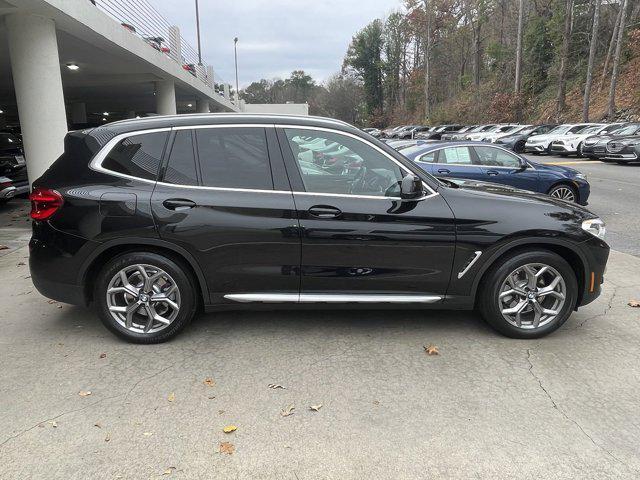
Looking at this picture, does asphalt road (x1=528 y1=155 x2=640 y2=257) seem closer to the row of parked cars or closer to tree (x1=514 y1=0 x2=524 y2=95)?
the row of parked cars

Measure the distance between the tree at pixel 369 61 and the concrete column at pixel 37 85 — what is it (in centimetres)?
7595

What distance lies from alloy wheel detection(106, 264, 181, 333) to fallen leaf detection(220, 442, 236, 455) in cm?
142

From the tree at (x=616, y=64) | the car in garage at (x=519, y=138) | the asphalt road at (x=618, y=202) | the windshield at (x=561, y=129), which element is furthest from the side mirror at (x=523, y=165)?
Result: the tree at (x=616, y=64)

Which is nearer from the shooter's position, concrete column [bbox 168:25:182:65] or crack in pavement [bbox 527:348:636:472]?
crack in pavement [bbox 527:348:636:472]

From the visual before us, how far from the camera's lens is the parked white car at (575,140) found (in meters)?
23.8

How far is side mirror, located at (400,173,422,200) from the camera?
12.4 feet

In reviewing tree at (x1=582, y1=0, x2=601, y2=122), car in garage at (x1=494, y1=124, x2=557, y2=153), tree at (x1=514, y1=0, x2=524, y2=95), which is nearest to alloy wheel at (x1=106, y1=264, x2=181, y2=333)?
car in garage at (x1=494, y1=124, x2=557, y2=153)

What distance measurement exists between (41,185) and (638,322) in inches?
203

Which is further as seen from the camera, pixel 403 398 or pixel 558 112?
pixel 558 112

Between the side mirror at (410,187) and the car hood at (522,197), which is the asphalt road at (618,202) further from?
the side mirror at (410,187)

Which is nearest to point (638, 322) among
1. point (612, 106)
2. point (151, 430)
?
point (151, 430)

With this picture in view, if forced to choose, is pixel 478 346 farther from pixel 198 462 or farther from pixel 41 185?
pixel 41 185

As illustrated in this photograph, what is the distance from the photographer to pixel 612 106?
32375 millimetres

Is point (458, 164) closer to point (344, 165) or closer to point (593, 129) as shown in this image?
point (344, 165)
